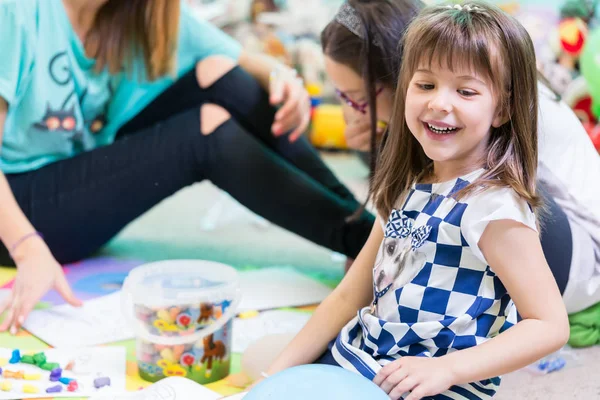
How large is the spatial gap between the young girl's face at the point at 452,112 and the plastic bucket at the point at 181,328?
1.19ft

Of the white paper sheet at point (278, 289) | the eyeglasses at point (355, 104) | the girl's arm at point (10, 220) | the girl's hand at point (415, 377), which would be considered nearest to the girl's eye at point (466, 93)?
the girl's hand at point (415, 377)

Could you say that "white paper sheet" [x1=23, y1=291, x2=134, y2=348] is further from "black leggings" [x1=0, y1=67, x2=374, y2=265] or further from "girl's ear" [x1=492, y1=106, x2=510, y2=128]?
"girl's ear" [x1=492, y1=106, x2=510, y2=128]

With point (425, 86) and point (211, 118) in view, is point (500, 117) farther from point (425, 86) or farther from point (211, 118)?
point (211, 118)

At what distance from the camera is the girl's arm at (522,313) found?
2.30ft

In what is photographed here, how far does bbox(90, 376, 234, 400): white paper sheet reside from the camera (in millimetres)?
846

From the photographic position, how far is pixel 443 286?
75 centimetres

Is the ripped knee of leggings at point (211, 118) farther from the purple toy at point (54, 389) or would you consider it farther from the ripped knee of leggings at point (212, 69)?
the purple toy at point (54, 389)

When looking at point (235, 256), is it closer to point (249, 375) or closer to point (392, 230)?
point (249, 375)

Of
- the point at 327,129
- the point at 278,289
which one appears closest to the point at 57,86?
the point at 278,289

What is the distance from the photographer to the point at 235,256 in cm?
151

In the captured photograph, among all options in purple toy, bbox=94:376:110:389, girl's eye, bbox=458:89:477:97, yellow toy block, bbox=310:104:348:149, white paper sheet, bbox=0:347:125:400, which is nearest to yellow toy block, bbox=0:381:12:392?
white paper sheet, bbox=0:347:125:400

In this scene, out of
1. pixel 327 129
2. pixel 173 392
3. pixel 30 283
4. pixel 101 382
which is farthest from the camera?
pixel 327 129

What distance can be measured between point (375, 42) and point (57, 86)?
588 mm

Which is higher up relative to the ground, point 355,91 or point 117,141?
point 355,91
